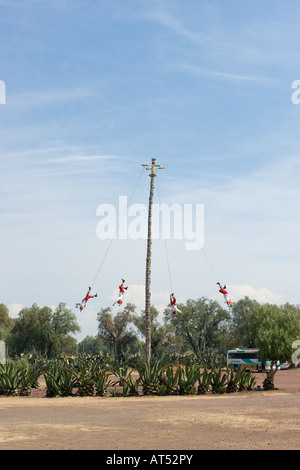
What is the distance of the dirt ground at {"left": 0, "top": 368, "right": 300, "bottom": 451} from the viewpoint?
40.2ft

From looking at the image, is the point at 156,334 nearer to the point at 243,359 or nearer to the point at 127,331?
the point at 127,331

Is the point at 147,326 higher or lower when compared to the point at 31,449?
higher

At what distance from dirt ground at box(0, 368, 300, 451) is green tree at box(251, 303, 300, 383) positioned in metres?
5.27

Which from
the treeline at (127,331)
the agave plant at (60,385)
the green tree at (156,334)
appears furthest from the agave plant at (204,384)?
the green tree at (156,334)

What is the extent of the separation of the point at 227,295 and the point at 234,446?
15495 mm

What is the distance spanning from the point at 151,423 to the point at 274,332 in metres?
15.5

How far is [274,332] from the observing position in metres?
29.6

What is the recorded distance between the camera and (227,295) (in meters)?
27.3

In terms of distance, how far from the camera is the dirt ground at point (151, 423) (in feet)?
40.2

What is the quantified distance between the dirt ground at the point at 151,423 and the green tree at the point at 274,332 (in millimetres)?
5269

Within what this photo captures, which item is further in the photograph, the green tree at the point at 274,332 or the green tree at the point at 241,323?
the green tree at the point at 241,323

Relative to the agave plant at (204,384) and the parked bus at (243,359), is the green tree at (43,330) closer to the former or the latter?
the parked bus at (243,359)

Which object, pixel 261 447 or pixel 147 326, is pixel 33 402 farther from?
pixel 261 447

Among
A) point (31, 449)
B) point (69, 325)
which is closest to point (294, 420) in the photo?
point (31, 449)
